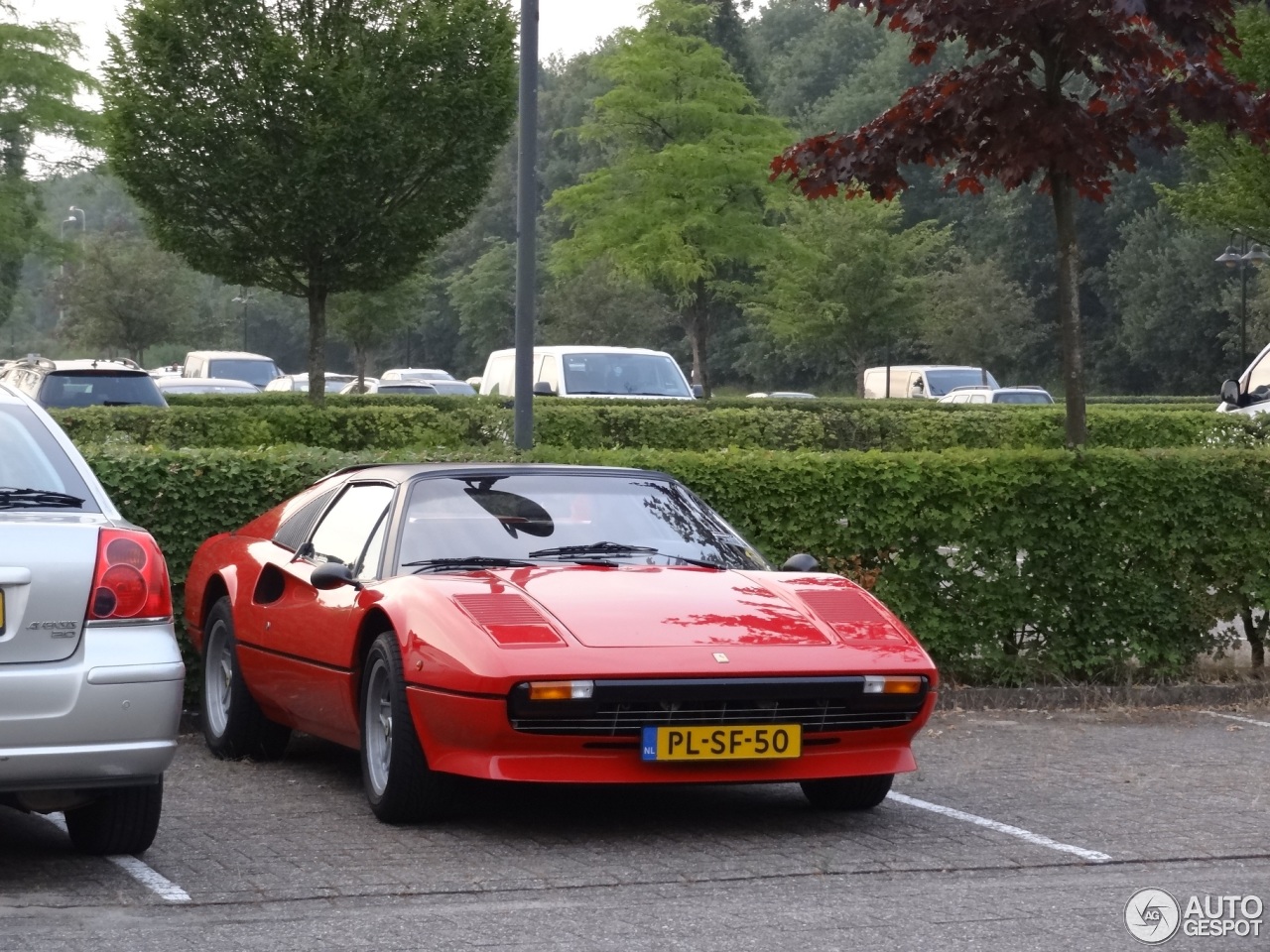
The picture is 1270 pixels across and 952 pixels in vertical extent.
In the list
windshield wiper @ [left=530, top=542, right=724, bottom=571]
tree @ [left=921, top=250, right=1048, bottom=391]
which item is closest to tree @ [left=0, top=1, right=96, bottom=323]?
tree @ [left=921, top=250, right=1048, bottom=391]

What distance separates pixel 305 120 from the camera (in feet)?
76.2

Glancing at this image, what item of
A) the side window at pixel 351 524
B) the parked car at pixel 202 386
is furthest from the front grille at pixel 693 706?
the parked car at pixel 202 386

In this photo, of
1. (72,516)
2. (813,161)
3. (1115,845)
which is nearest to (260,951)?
(72,516)

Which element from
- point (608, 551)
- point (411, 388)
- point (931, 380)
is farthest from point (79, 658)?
point (931, 380)

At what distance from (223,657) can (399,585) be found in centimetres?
186

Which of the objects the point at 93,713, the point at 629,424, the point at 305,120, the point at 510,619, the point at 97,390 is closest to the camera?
the point at 93,713

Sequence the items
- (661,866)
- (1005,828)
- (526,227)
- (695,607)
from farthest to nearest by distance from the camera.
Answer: (526,227), (1005,828), (695,607), (661,866)

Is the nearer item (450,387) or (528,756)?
(528,756)

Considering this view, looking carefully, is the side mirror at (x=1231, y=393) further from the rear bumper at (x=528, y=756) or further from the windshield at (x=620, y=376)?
the rear bumper at (x=528, y=756)

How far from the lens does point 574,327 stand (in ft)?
230

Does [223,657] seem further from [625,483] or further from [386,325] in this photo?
[386,325]

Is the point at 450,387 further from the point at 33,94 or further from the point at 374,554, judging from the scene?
the point at 374,554

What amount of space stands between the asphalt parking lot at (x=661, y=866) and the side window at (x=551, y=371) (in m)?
17.2

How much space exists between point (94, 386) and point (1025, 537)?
15483 mm
